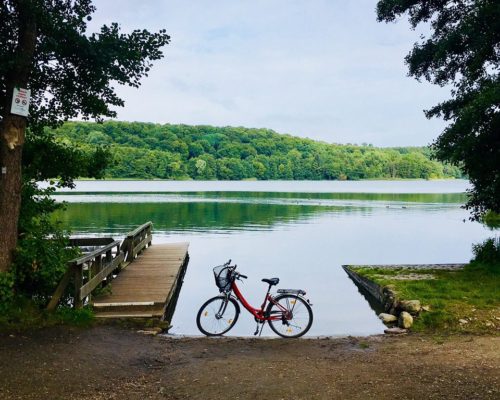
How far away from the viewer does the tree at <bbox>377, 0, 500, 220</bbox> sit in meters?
12.8

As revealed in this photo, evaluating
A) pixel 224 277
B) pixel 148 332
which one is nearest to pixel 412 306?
pixel 224 277

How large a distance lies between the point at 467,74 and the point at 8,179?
13327mm

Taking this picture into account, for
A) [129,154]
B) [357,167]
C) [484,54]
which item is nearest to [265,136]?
[357,167]

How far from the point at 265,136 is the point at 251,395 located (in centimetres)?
15704

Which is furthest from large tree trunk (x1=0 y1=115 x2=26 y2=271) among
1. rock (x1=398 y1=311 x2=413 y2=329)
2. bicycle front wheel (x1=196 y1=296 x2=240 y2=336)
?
rock (x1=398 y1=311 x2=413 y2=329)

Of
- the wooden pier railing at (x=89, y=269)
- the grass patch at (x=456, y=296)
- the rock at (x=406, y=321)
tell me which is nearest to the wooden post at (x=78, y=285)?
the wooden pier railing at (x=89, y=269)

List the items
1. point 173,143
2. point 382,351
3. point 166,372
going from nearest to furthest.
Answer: point 166,372 → point 382,351 → point 173,143

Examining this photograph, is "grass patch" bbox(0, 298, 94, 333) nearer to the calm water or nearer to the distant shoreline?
the calm water

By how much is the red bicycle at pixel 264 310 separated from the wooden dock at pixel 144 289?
3.46ft

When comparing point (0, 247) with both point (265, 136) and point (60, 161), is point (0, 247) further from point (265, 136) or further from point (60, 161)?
point (265, 136)

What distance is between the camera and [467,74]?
15.7 meters

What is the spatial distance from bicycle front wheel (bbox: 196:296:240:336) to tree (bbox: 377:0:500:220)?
7.39 metres

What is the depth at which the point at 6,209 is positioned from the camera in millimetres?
8883

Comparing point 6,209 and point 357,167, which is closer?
point 6,209
